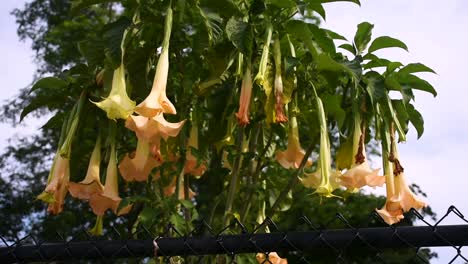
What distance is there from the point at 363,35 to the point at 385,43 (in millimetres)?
121

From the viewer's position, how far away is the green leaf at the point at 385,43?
7.67ft

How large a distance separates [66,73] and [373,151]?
335 inches

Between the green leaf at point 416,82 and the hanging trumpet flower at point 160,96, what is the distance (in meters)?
0.83

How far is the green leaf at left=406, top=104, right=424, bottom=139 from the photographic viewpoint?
2.46m

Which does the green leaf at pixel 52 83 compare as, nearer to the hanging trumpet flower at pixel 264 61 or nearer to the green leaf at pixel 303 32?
the hanging trumpet flower at pixel 264 61

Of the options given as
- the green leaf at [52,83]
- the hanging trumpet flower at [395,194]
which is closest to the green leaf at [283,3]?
the hanging trumpet flower at [395,194]

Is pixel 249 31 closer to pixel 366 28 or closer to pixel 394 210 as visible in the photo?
pixel 366 28

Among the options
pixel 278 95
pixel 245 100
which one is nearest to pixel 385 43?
pixel 278 95

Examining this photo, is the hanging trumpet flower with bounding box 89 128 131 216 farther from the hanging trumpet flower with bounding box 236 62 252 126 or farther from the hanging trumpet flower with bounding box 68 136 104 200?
the hanging trumpet flower with bounding box 236 62 252 126

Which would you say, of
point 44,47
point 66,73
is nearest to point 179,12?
point 66,73

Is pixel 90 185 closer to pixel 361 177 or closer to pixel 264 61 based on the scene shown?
pixel 264 61

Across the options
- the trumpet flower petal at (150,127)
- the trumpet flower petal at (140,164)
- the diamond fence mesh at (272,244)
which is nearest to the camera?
the diamond fence mesh at (272,244)

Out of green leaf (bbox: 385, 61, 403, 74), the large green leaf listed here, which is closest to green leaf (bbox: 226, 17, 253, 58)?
the large green leaf

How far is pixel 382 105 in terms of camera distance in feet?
Answer: 7.67
